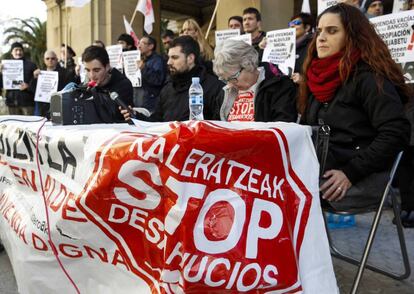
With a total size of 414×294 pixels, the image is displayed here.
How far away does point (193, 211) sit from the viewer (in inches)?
58.5

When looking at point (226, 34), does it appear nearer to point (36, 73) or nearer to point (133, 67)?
point (133, 67)

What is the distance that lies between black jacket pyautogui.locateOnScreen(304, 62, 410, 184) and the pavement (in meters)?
0.81

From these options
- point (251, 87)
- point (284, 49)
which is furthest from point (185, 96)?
point (284, 49)

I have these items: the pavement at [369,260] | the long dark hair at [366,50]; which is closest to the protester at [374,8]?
the pavement at [369,260]

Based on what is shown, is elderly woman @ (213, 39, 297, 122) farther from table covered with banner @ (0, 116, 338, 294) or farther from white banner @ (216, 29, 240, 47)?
white banner @ (216, 29, 240, 47)

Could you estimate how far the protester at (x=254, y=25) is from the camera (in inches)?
218

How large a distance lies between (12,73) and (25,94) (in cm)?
48

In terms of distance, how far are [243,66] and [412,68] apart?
166 centimetres

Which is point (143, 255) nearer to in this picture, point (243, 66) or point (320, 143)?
point (320, 143)

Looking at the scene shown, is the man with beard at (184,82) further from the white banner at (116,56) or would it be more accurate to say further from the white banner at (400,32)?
the white banner at (116,56)

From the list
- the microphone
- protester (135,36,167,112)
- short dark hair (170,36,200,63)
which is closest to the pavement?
the microphone

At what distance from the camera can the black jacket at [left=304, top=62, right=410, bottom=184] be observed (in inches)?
85.9

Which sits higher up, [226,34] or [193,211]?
[226,34]

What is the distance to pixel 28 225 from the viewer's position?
2299 mm
